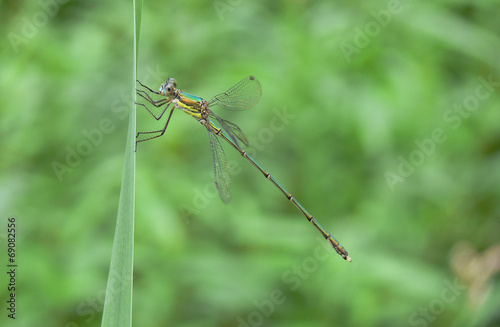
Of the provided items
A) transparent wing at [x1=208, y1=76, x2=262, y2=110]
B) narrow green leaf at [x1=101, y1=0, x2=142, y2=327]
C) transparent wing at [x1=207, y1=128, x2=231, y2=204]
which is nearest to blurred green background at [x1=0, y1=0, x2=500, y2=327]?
transparent wing at [x1=208, y1=76, x2=262, y2=110]

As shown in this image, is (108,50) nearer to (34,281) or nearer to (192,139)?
(192,139)

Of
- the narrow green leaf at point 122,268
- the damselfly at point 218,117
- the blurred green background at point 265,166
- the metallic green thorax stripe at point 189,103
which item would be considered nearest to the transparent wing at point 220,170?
the damselfly at point 218,117

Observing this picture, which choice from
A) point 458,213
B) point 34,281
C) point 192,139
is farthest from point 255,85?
point 458,213

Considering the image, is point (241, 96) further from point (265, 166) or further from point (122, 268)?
point (122, 268)

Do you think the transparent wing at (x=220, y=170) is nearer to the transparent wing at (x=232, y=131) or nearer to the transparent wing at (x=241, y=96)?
the transparent wing at (x=232, y=131)

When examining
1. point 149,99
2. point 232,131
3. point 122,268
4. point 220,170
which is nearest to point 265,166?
point 232,131

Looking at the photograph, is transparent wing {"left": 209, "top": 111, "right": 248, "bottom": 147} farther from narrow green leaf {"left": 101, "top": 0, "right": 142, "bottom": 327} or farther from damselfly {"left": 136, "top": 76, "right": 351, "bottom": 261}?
narrow green leaf {"left": 101, "top": 0, "right": 142, "bottom": 327}
